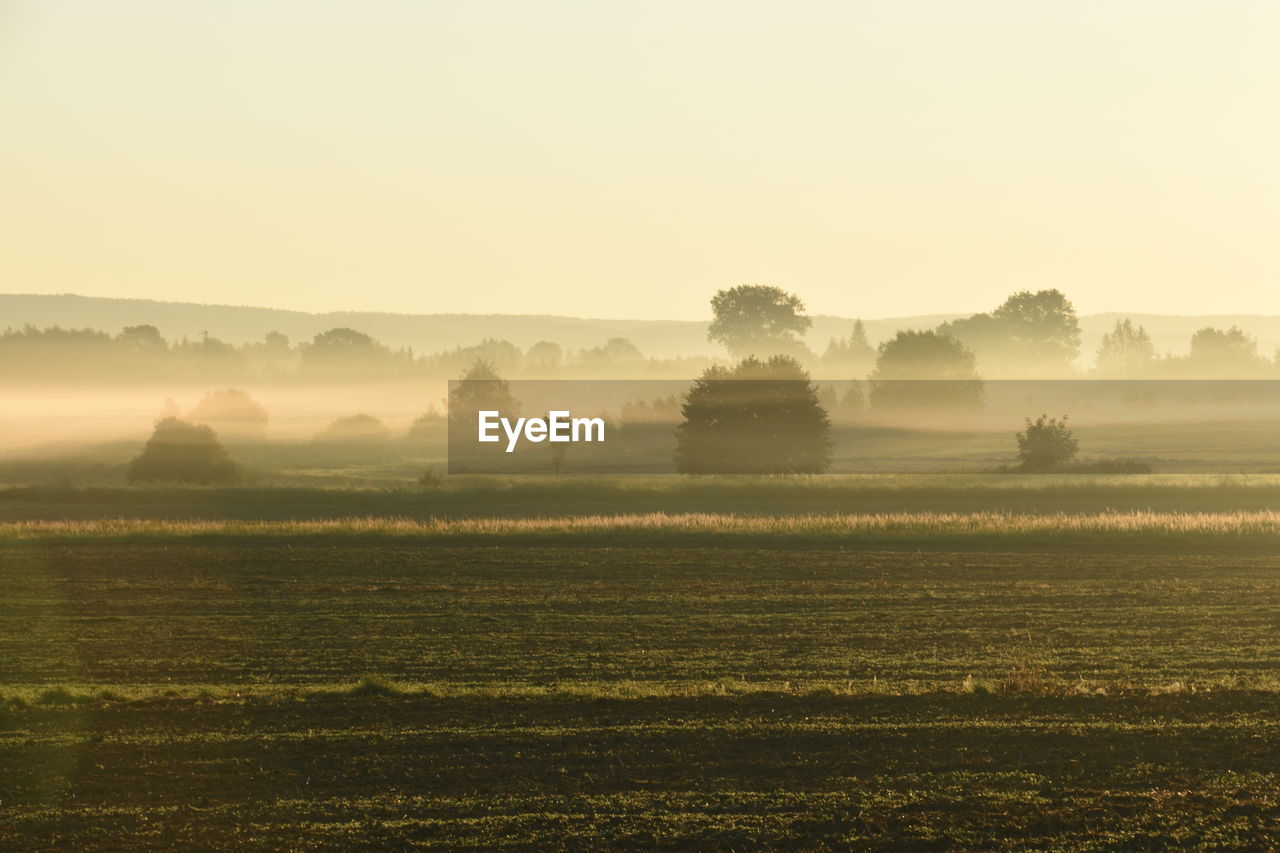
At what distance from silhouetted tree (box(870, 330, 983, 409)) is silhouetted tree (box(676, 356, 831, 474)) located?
4077 cm

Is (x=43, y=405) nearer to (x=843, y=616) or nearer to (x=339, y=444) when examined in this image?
(x=339, y=444)

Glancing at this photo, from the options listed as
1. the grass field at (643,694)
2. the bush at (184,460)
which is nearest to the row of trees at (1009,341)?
the bush at (184,460)

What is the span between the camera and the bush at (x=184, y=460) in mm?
66938

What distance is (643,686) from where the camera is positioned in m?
18.4

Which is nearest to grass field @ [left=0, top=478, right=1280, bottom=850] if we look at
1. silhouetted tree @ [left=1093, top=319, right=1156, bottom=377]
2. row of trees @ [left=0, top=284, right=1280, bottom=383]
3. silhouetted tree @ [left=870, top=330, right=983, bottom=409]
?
silhouetted tree @ [left=870, top=330, right=983, bottom=409]

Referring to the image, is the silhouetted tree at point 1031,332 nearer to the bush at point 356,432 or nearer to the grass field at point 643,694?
the bush at point 356,432

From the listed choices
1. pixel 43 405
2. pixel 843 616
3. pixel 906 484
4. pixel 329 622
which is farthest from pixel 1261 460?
pixel 43 405

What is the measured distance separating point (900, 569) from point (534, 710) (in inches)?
653

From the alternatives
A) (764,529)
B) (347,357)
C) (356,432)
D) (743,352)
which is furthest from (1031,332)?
(764,529)

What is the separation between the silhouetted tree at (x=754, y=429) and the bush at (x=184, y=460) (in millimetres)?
22285

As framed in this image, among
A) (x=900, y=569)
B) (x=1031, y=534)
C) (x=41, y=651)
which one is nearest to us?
(x=41, y=651)

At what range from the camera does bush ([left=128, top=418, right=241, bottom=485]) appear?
220 ft

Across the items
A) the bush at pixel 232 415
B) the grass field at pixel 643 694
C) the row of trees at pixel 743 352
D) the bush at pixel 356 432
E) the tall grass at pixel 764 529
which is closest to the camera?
the grass field at pixel 643 694

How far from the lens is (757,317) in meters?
152
